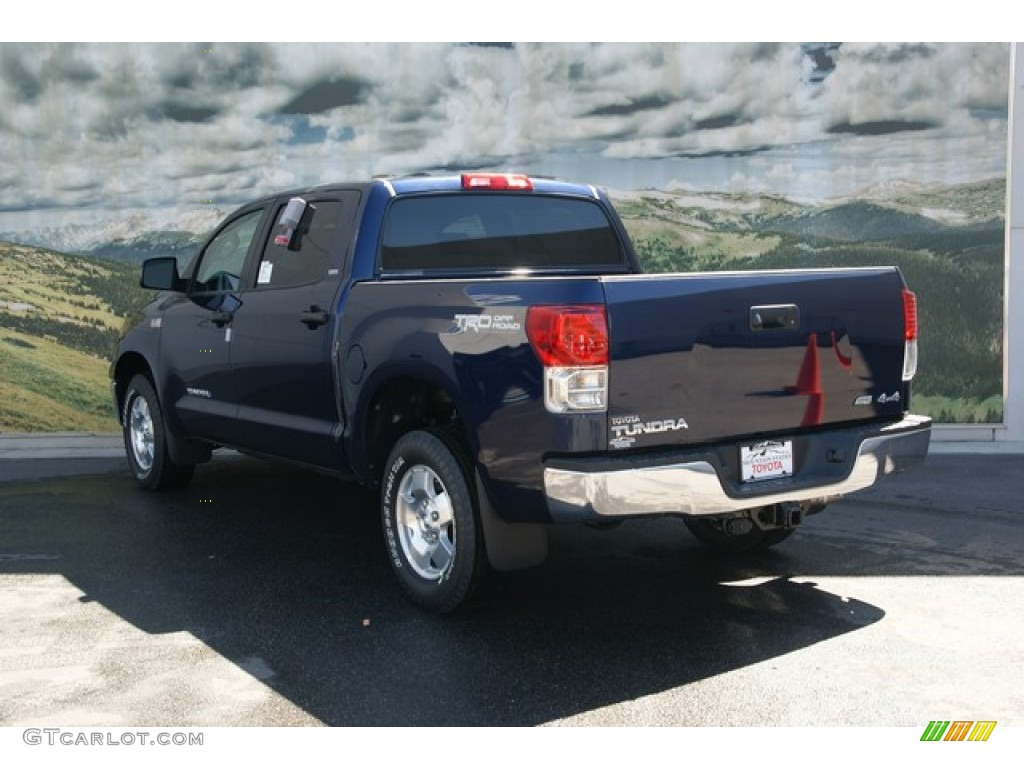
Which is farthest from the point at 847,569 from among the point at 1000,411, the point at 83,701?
the point at 1000,411

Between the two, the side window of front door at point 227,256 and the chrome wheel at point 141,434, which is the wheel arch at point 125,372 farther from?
the side window of front door at point 227,256

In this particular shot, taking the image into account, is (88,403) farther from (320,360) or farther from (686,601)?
(686,601)

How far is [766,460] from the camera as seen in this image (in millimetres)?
4812

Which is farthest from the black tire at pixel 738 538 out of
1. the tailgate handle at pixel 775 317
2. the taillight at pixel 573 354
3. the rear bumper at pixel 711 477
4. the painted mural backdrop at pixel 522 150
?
the painted mural backdrop at pixel 522 150

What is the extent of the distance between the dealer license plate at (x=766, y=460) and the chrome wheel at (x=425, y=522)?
1276mm

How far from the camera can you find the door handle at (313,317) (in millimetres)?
5816

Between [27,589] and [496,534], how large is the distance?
100 inches

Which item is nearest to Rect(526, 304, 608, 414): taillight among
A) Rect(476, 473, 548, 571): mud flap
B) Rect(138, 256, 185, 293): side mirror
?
Rect(476, 473, 548, 571): mud flap

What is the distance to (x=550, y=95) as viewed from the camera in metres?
11.6

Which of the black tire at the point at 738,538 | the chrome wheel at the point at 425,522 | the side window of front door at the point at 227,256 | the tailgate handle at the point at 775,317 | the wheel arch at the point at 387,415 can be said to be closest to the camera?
the tailgate handle at the point at 775,317

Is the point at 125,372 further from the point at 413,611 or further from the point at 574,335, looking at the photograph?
the point at 574,335

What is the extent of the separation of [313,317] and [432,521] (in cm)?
134
